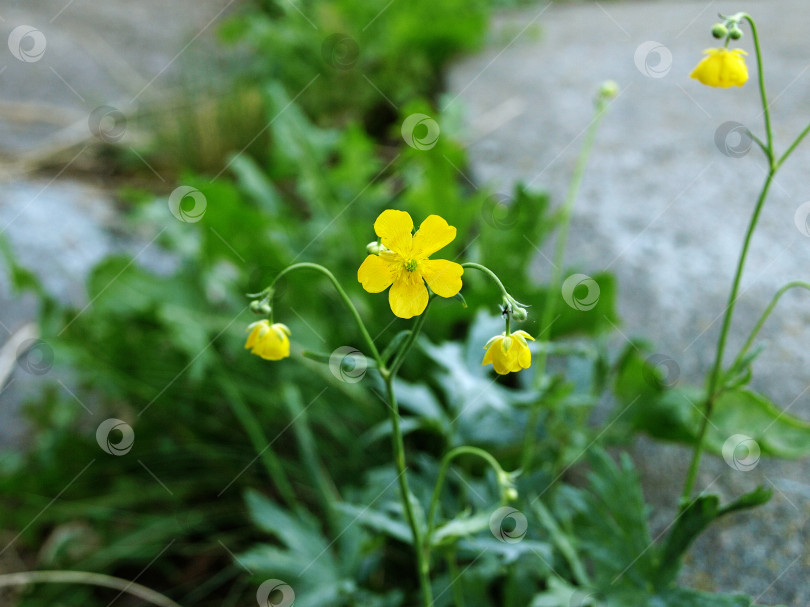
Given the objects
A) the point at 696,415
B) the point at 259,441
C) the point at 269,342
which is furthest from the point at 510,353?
the point at 259,441

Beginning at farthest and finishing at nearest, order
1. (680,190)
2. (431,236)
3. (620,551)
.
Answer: (680,190) → (620,551) → (431,236)

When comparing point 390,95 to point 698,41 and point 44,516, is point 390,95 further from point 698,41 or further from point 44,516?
point 44,516

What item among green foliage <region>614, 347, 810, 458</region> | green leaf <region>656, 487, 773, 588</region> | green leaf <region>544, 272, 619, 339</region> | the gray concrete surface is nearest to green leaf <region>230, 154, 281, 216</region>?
the gray concrete surface

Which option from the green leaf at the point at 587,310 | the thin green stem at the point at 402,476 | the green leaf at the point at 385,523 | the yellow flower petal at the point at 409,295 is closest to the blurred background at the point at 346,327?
the green leaf at the point at 587,310

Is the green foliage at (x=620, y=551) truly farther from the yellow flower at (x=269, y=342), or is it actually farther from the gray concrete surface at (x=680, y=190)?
the yellow flower at (x=269, y=342)

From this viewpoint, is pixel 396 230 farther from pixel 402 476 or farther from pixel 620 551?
pixel 620 551

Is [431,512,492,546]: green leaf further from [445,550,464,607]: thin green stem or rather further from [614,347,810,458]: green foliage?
[614,347,810,458]: green foliage
